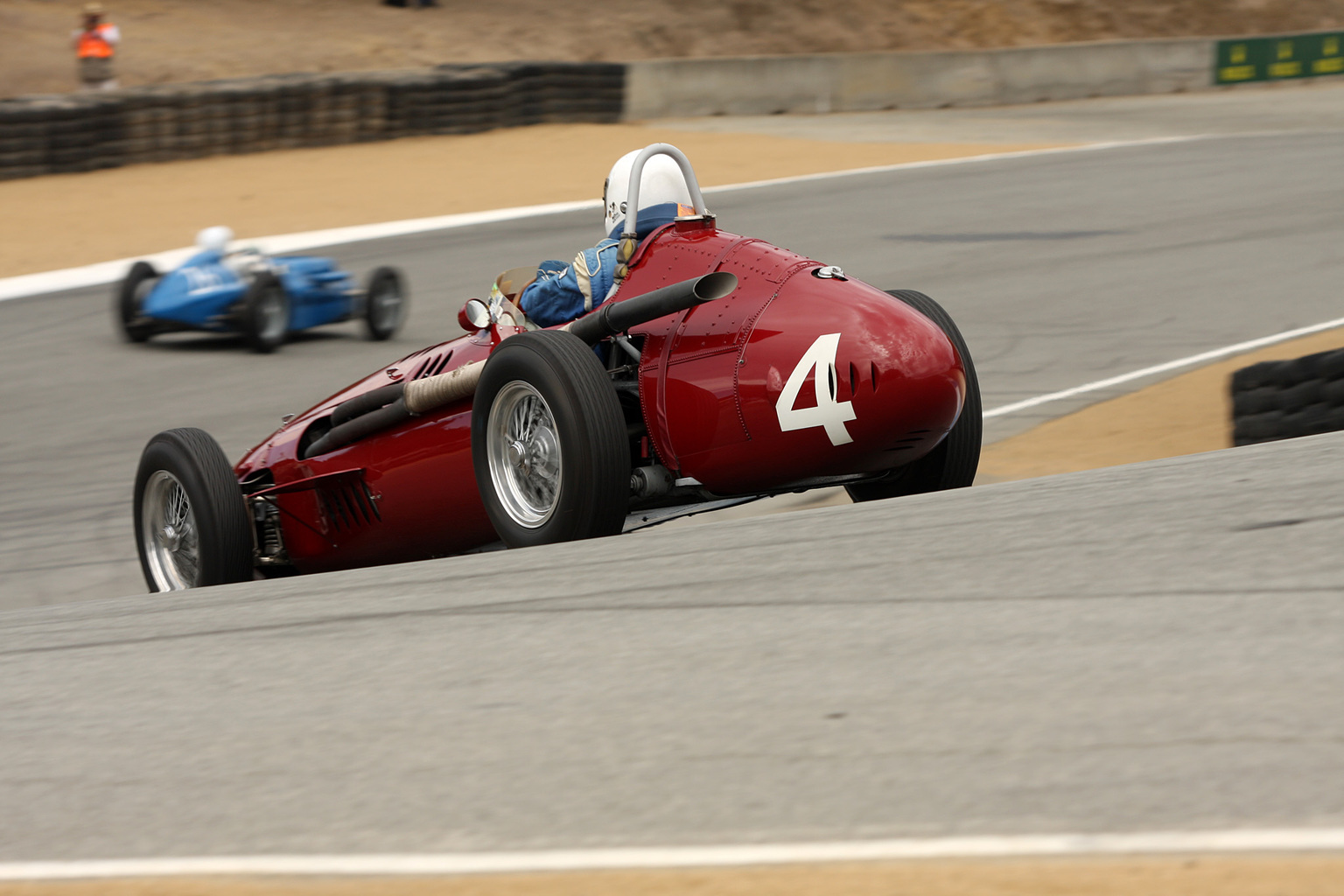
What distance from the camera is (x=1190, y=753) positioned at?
9.30 feet

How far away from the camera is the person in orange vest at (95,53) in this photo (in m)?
25.6

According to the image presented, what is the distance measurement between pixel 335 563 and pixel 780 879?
14.5ft

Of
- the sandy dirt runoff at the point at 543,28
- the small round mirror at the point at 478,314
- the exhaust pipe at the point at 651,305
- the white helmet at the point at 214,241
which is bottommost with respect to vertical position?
the white helmet at the point at 214,241

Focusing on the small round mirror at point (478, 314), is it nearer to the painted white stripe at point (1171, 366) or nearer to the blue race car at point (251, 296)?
the painted white stripe at point (1171, 366)

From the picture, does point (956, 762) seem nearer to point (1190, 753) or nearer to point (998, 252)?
point (1190, 753)

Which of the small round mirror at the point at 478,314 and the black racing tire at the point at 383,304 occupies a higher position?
the small round mirror at the point at 478,314

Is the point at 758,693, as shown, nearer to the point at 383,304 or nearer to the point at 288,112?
the point at 383,304

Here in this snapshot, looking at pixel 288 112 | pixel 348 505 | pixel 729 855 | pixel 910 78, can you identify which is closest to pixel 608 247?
pixel 348 505

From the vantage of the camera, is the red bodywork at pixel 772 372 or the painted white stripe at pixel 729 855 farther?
the red bodywork at pixel 772 372

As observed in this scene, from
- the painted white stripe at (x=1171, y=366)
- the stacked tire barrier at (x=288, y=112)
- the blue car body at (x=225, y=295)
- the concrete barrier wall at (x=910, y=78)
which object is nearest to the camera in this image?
the painted white stripe at (x=1171, y=366)

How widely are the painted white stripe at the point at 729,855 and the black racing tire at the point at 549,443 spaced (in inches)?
89.2

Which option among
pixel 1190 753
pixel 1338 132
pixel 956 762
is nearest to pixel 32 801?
pixel 956 762

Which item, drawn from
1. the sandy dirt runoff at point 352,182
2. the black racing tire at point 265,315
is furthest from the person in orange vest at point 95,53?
the black racing tire at point 265,315

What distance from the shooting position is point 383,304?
42.0 feet
